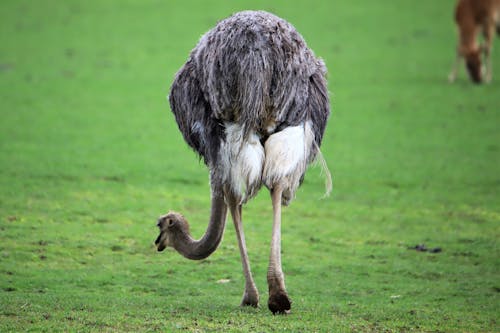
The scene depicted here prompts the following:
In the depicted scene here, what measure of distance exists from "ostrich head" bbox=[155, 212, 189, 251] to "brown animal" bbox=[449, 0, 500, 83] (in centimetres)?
1318

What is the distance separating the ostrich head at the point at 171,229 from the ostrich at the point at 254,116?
0.11m

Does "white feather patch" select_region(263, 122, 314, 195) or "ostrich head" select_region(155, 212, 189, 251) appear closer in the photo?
Result: "white feather patch" select_region(263, 122, 314, 195)

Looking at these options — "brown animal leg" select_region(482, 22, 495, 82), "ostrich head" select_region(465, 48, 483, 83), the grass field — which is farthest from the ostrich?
"brown animal leg" select_region(482, 22, 495, 82)

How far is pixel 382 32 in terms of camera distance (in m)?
23.8

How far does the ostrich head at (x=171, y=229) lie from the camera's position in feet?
25.7

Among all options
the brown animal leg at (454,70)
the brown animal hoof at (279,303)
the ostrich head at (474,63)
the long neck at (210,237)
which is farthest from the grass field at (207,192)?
the long neck at (210,237)

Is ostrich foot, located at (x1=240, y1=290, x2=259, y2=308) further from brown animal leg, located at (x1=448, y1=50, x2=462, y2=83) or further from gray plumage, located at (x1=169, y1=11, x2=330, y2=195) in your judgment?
brown animal leg, located at (x1=448, y1=50, x2=462, y2=83)

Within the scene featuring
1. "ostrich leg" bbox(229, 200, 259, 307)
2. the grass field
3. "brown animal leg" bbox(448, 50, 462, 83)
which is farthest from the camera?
"brown animal leg" bbox(448, 50, 462, 83)

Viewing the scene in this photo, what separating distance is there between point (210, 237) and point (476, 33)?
46.7 ft

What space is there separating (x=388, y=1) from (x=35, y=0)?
10106 millimetres

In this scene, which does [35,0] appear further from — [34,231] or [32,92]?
[34,231]

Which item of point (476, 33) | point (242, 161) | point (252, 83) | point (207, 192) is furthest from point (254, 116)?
point (476, 33)

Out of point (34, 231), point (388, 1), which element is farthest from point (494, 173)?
point (388, 1)

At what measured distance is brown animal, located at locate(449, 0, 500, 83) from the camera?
19812 millimetres
